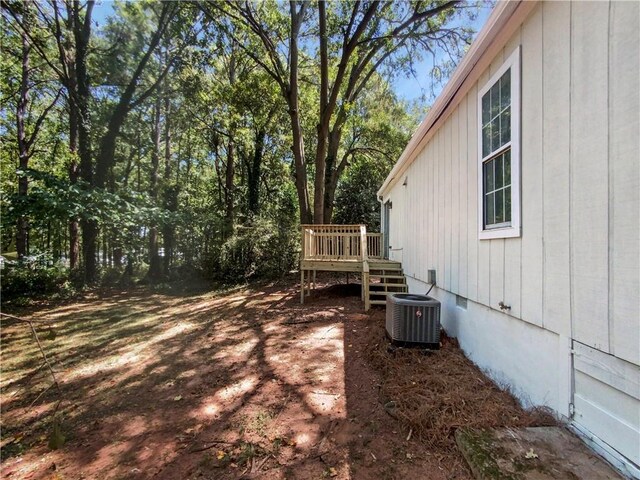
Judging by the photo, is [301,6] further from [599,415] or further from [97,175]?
[599,415]

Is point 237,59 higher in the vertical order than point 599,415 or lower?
higher

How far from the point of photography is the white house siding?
5.62 ft

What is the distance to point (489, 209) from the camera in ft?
10.8

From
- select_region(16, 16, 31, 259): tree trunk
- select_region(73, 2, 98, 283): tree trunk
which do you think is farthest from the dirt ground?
select_region(16, 16, 31, 259): tree trunk

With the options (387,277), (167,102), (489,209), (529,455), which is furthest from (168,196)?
(529,455)

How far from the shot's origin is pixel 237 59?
13.2 metres

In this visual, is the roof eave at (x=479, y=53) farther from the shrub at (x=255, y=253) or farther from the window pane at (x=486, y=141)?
the shrub at (x=255, y=253)

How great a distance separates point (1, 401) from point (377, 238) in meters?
9.78

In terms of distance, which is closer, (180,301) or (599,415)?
(599,415)

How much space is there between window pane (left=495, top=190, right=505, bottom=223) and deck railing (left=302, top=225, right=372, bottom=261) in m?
4.88

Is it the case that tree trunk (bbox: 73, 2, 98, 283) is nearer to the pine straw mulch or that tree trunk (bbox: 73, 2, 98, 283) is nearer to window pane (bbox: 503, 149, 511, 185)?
the pine straw mulch

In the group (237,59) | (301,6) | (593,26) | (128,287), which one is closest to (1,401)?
(593,26)

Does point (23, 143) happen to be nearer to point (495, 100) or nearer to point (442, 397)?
point (495, 100)

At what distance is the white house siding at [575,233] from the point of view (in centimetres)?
171
